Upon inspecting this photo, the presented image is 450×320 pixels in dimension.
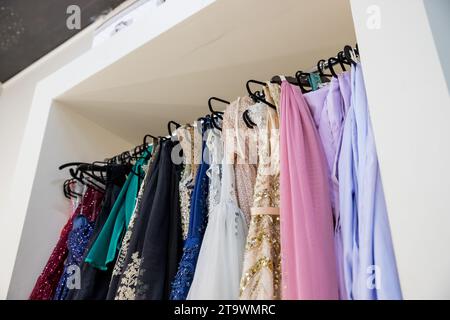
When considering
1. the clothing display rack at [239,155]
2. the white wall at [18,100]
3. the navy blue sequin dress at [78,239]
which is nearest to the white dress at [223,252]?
the clothing display rack at [239,155]

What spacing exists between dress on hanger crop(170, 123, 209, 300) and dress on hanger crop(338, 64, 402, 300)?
285mm

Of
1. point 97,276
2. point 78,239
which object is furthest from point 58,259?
point 97,276

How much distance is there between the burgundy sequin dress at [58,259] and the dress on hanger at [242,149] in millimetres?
530

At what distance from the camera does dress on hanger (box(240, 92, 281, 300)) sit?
0.56 m

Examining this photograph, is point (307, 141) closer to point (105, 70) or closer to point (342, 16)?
point (342, 16)

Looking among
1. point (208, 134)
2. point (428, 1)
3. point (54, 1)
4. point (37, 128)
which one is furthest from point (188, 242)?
point (54, 1)

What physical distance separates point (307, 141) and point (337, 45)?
0.40m

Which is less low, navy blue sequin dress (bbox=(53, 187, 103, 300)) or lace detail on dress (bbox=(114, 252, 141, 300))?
navy blue sequin dress (bbox=(53, 187, 103, 300))

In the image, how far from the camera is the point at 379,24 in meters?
0.60

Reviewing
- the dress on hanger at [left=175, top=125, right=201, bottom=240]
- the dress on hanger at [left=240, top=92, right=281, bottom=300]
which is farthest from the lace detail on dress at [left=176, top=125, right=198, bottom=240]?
the dress on hanger at [left=240, top=92, right=281, bottom=300]

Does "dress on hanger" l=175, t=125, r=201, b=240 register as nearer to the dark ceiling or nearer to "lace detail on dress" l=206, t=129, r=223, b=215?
"lace detail on dress" l=206, t=129, r=223, b=215

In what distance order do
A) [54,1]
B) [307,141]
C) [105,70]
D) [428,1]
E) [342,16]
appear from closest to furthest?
[428,1] → [307,141] → [342,16] → [105,70] → [54,1]

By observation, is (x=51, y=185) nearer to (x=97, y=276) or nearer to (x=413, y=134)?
(x=97, y=276)

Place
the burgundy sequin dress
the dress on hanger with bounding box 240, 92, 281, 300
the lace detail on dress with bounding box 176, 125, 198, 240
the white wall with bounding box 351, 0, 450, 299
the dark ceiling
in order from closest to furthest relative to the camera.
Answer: the white wall with bounding box 351, 0, 450, 299
the dress on hanger with bounding box 240, 92, 281, 300
the lace detail on dress with bounding box 176, 125, 198, 240
the burgundy sequin dress
the dark ceiling
